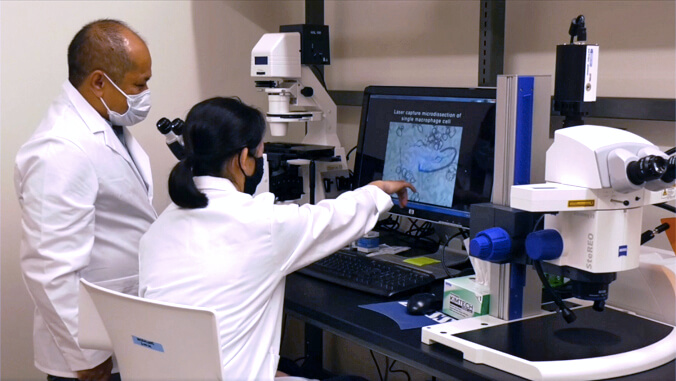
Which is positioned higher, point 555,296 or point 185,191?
point 185,191

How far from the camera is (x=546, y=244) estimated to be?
4.41 ft

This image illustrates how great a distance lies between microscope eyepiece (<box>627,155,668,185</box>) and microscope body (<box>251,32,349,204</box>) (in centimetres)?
114

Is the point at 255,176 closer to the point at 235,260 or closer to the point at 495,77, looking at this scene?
the point at 235,260

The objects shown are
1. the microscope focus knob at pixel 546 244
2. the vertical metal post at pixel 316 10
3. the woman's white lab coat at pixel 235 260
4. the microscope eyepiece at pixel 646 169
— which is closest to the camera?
the microscope eyepiece at pixel 646 169

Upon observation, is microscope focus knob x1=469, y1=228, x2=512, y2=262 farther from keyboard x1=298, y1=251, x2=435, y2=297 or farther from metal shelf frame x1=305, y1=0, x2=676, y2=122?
metal shelf frame x1=305, y1=0, x2=676, y2=122

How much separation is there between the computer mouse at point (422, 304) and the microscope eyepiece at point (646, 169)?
55 cm

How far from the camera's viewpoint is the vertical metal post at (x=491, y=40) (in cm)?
216

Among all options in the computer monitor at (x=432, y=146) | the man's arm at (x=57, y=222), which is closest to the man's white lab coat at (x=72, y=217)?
the man's arm at (x=57, y=222)

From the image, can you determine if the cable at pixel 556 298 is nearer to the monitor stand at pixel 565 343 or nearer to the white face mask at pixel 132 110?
the monitor stand at pixel 565 343

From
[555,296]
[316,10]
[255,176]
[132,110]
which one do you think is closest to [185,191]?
[255,176]

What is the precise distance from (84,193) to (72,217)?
7 cm

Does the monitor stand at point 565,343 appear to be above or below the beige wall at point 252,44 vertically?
below

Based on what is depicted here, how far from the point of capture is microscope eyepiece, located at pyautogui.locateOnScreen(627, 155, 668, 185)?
3.97 ft

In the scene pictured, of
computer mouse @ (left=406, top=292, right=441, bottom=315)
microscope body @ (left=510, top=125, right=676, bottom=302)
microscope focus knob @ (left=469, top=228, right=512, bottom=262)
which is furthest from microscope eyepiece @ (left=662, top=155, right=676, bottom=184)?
computer mouse @ (left=406, top=292, right=441, bottom=315)
